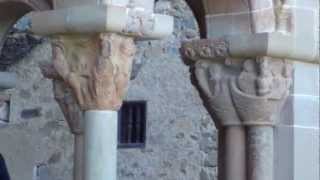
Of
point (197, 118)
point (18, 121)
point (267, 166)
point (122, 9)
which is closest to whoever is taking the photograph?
point (122, 9)

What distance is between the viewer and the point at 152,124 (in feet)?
42.3

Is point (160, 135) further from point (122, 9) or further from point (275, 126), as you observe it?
point (122, 9)

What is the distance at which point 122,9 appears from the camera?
6.02m

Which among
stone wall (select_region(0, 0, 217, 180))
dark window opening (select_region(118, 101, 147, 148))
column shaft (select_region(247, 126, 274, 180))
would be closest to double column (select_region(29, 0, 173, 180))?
column shaft (select_region(247, 126, 274, 180))

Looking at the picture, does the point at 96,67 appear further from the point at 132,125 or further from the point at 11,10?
the point at 132,125

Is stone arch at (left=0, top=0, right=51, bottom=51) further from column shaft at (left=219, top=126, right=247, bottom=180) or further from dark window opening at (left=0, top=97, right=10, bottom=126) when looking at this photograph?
dark window opening at (left=0, top=97, right=10, bottom=126)

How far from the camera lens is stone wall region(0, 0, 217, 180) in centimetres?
1267

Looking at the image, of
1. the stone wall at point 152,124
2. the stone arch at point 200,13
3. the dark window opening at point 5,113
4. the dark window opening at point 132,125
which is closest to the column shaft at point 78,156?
the stone arch at point 200,13

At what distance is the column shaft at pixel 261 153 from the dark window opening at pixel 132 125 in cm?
606

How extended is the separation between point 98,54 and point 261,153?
50.9 inches

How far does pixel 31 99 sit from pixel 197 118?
2.03 meters

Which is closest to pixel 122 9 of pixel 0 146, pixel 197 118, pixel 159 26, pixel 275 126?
pixel 159 26

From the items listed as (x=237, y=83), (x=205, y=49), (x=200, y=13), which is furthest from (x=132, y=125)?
(x=237, y=83)

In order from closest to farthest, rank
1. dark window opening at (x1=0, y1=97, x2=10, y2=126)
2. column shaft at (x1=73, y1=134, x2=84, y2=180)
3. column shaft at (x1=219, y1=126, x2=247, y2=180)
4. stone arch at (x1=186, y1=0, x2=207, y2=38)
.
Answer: column shaft at (x1=219, y1=126, x2=247, y2=180)
column shaft at (x1=73, y1=134, x2=84, y2=180)
stone arch at (x1=186, y1=0, x2=207, y2=38)
dark window opening at (x1=0, y1=97, x2=10, y2=126)
